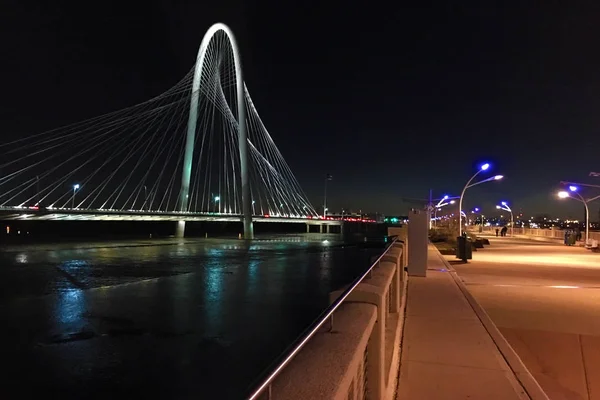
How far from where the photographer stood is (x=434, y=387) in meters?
→ 5.75

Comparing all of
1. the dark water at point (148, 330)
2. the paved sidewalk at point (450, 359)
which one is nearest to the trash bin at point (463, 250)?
the dark water at point (148, 330)

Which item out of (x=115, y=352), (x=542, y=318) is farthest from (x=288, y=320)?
(x=542, y=318)

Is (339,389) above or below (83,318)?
above

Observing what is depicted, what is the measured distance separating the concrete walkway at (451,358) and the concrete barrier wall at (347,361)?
0.37 metres

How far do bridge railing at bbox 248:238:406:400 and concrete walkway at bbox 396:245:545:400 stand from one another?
15.6 inches

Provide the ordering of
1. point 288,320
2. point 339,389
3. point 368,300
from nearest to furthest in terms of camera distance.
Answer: point 339,389 < point 368,300 < point 288,320

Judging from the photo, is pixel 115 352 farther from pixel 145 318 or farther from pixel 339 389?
pixel 339 389

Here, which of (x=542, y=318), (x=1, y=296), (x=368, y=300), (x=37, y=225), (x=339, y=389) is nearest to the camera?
(x=339, y=389)

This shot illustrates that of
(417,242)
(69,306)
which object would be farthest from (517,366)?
(69,306)

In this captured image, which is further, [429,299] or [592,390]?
[429,299]

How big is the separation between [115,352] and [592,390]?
734cm

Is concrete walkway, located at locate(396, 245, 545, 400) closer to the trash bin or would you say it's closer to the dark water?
the dark water

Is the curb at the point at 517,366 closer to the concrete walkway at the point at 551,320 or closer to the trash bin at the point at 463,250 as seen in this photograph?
the concrete walkway at the point at 551,320

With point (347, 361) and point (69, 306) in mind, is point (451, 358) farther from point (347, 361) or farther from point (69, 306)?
point (69, 306)
